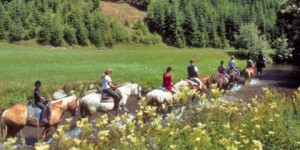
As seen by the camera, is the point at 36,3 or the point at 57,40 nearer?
the point at 57,40

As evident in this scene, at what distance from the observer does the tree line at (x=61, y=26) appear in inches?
2530

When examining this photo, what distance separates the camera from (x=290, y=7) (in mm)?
36562

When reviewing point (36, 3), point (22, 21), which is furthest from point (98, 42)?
point (36, 3)

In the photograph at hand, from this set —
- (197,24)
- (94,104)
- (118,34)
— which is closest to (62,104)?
(94,104)

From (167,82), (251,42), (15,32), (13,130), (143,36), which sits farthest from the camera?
(143,36)

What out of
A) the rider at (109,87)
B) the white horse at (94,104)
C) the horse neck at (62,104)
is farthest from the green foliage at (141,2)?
the horse neck at (62,104)

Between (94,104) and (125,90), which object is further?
(125,90)

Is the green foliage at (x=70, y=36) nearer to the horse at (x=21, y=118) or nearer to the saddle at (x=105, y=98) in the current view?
the saddle at (x=105, y=98)

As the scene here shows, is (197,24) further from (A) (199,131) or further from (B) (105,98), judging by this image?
(A) (199,131)

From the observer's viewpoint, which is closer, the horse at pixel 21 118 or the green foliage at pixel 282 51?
the horse at pixel 21 118

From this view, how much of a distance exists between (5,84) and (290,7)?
29.9 m

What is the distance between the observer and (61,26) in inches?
2697

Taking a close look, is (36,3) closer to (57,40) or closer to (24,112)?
(57,40)

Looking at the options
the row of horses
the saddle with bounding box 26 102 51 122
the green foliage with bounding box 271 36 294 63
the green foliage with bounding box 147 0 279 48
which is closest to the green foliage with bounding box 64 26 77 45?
the green foliage with bounding box 147 0 279 48
